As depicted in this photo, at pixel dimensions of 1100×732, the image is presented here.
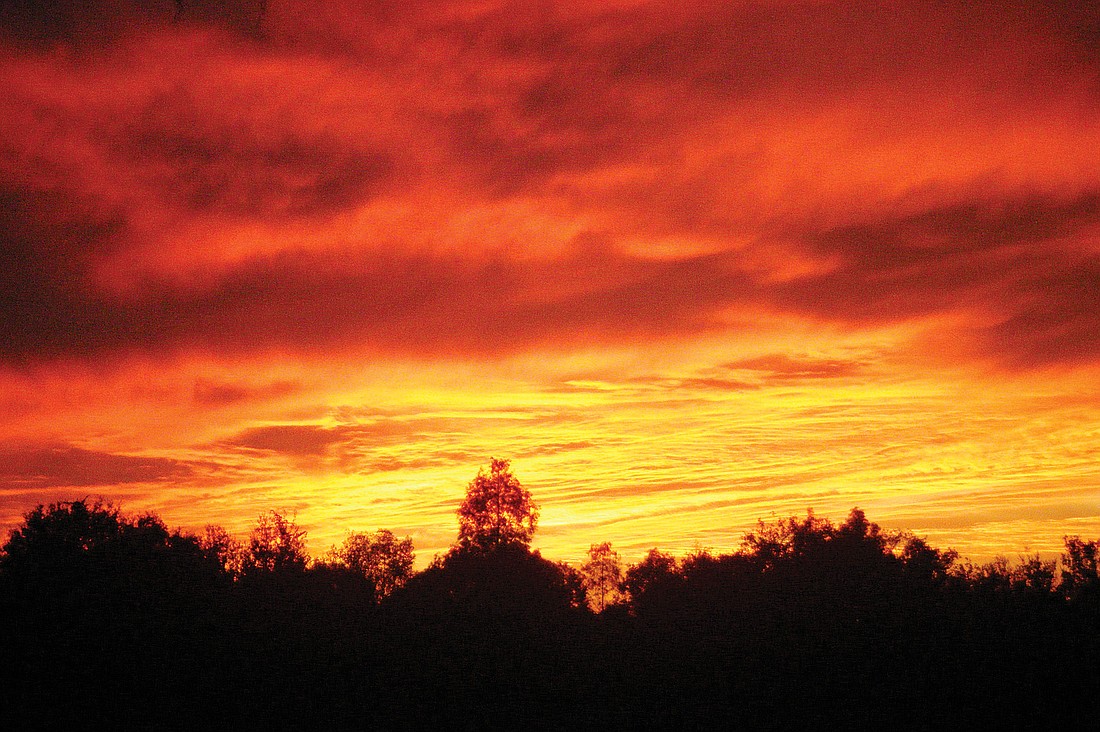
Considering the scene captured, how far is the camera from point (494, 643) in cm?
4978

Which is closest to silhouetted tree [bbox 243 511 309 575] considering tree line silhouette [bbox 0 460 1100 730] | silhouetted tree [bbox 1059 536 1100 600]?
tree line silhouette [bbox 0 460 1100 730]

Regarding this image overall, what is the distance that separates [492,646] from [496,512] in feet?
43.5

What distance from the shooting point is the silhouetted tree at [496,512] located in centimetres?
6078

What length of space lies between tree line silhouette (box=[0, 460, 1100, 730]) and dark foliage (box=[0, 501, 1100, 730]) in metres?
0.12

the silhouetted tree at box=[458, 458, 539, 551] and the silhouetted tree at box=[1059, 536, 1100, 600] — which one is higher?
the silhouetted tree at box=[458, 458, 539, 551]

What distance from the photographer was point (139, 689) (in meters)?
38.8

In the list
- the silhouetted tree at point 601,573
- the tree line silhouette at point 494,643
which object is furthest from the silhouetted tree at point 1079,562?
the silhouetted tree at point 601,573

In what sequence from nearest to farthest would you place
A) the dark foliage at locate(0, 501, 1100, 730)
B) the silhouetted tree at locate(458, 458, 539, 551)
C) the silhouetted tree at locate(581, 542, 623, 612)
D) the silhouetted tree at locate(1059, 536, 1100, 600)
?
the dark foliage at locate(0, 501, 1100, 730), the silhouetted tree at locate(458, 458, 539, 551), the silhouetted tree at locate(1059, 536, 1100, 600), the silhouetted tree at locate(581, 542, 623, 612)

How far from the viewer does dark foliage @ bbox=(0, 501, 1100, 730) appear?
39625 millimetres

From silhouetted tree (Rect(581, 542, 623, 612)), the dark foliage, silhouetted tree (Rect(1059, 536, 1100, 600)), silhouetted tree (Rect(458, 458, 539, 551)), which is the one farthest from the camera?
silhouetted tree (Rect(581, 542, 623, 612))

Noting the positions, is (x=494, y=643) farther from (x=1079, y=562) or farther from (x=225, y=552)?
(x=1079, y=562)

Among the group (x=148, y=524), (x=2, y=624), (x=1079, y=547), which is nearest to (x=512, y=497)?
(x=148, y=524)

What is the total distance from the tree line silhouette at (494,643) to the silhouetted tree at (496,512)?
0.52 feet

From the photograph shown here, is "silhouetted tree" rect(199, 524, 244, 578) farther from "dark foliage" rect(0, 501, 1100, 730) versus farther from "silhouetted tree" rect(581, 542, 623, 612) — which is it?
"silhouetted tree" rect(581, 542, 623, 612)
